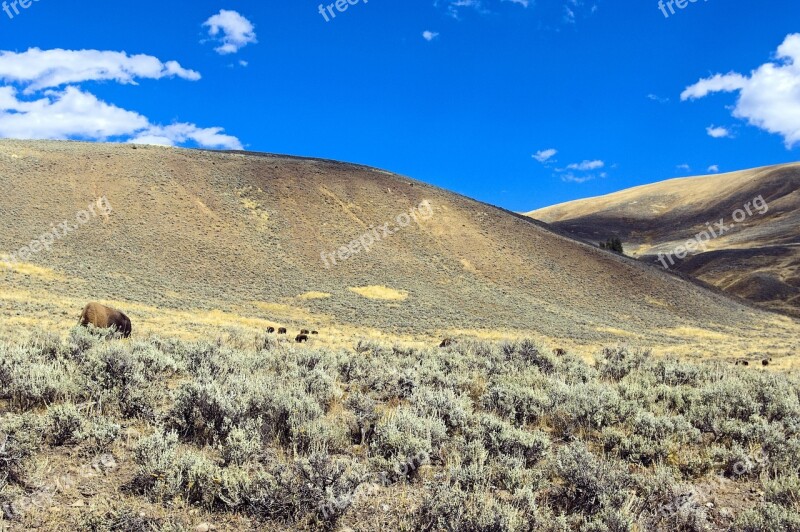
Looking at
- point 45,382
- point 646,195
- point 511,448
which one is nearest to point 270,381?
point 45,382

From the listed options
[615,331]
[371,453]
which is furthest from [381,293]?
[371,453]

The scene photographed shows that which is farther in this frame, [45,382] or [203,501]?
[45,382]

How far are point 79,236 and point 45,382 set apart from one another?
39.4m

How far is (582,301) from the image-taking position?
44625 millimetres

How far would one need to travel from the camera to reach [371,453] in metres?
5.52

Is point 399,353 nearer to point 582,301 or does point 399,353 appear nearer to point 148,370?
point 148,370

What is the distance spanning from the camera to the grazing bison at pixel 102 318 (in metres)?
15.0
